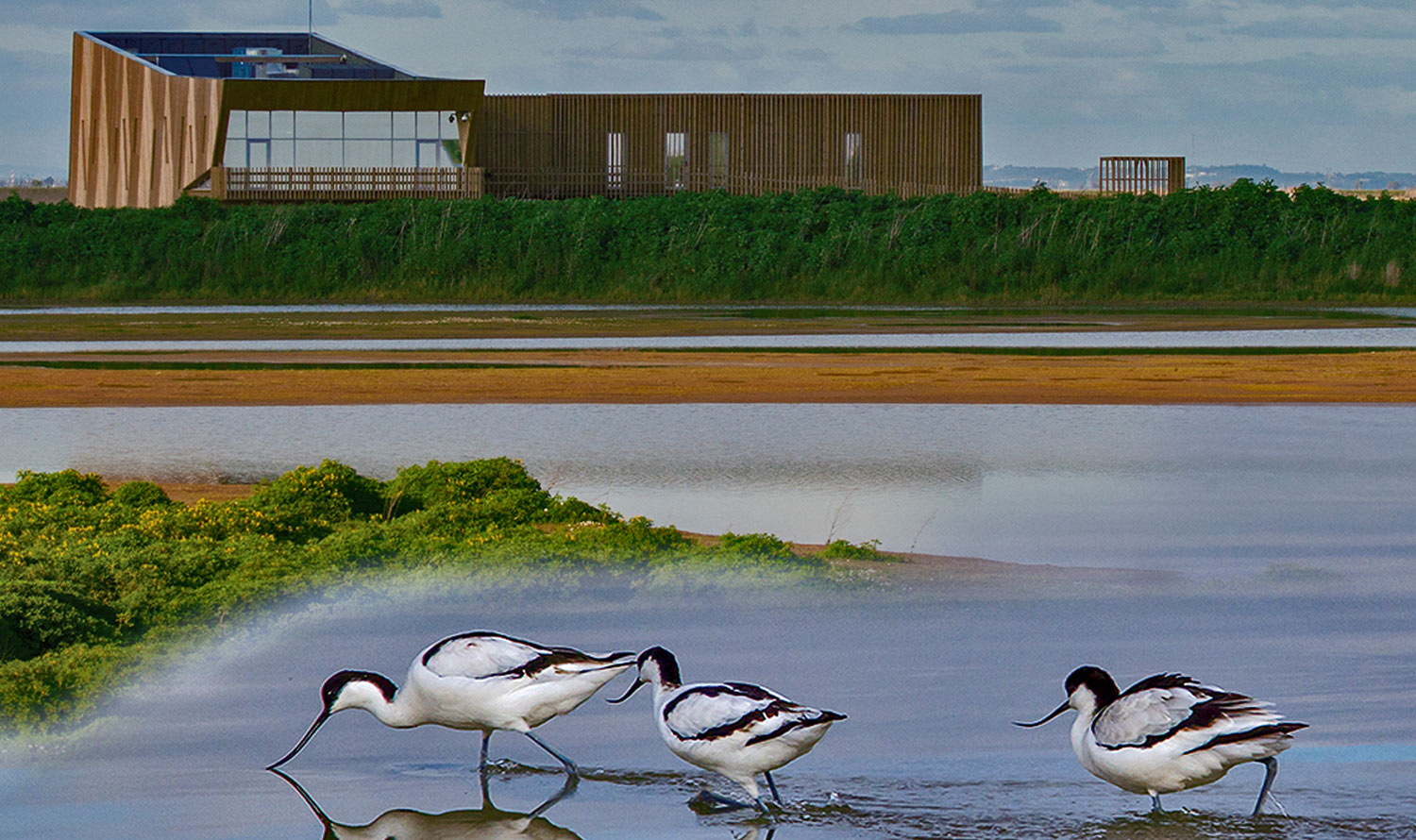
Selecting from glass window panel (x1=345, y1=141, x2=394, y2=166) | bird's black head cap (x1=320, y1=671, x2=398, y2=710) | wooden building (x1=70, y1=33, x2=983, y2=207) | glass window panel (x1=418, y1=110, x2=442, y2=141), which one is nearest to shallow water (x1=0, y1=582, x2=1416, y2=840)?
bird's black head cap (x1=320, y1=671, x2=398, y2=710)

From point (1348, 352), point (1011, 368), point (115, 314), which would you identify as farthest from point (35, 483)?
point (115, 314)

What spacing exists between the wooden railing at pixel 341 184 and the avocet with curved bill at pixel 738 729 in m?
45.9

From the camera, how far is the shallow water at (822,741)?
6.68m

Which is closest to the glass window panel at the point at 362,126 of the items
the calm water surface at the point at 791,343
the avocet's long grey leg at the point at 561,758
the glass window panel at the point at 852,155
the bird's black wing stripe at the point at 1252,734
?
the glass window panel at the point at 852,155

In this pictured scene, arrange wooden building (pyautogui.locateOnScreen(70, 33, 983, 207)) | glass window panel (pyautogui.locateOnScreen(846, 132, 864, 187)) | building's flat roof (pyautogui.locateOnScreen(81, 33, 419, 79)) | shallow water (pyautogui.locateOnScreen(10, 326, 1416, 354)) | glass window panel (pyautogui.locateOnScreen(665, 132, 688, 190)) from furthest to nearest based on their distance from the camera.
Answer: building's flat roof (pyautogui.locateOnScreen(81, 33, 419, 79)), glass window panel (pyautogui.locateOnScreen(846, 132, 864, 187)), glass window panel (pyautogui.locateOnScreen(665, 132, 688, 190)), wooden building (pyautogui.locateOnScreen(70, 33, 983, 207)), shallow water (pyautogui.locateOnScreen(10, 326, 1416, 354))

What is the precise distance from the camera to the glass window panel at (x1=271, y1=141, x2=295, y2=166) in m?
53.2

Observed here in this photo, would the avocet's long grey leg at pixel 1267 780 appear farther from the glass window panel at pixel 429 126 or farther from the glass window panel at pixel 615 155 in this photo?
the glass window panel at pixel 615 155

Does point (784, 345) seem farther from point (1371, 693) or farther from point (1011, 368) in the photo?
point (1371, 693)

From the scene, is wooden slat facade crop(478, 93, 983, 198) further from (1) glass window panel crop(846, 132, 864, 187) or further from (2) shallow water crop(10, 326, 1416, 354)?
(2) shallow water crop(10, 326, 1416, 354)

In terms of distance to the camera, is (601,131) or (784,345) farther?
(601,131)

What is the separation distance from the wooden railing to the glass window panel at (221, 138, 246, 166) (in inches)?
39.1

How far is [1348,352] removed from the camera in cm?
2709

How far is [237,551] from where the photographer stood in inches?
447

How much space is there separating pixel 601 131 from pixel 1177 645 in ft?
171
